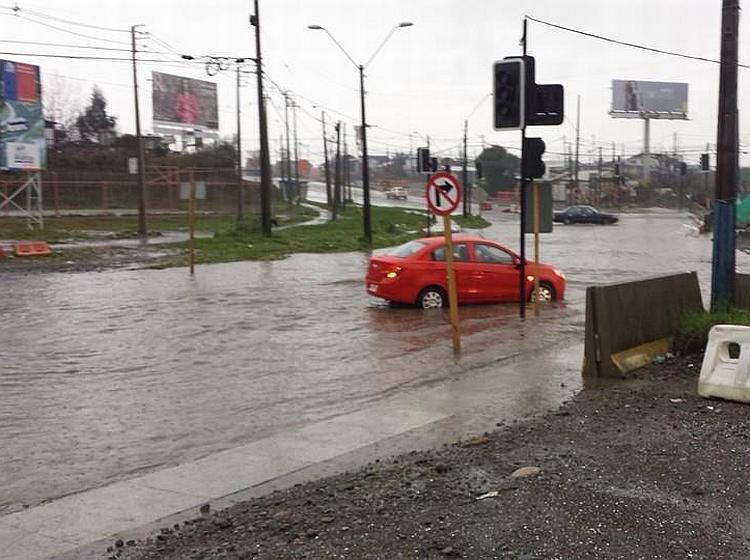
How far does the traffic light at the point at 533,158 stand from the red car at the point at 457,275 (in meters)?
3.01

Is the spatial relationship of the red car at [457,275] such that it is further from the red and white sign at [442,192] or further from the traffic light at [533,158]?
the red and white sign at [442,192]

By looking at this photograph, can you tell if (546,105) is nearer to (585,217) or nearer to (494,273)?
(494,273)

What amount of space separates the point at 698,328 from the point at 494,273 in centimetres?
776

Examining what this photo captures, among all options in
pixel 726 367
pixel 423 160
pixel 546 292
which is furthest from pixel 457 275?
pixel 423 160

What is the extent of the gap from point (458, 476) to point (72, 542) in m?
2.51

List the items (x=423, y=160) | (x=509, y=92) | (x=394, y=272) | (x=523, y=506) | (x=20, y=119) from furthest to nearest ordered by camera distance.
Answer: (x=20, y=119)
(x=423, y=160)
(x=394, y=272)
(x=509, y=92)
(x=523, y=506)

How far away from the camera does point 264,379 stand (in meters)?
10.6

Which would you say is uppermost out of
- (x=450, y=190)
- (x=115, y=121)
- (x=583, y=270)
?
(x=115, y=121)

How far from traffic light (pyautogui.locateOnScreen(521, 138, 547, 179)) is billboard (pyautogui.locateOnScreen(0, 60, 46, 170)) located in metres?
27.4

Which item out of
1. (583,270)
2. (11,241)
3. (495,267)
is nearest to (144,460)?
(495,267)

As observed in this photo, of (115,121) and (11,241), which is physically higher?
(115,121)

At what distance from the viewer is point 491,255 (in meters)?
17.8

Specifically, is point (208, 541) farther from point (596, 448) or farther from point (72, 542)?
point (596, 448)

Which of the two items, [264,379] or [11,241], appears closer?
[264,379]
